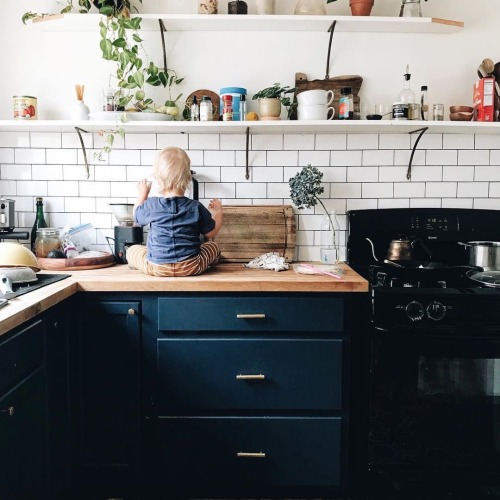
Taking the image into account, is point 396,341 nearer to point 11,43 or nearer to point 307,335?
point 307,335

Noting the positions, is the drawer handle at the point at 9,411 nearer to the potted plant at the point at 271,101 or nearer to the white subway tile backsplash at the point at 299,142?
the potted plant at the point at 271,101

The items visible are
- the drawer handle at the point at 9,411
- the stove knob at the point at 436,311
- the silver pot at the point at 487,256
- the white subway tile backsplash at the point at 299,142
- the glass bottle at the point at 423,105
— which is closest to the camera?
the drawer handle at the point at 9,411

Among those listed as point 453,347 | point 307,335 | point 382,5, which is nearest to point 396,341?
point 453,347

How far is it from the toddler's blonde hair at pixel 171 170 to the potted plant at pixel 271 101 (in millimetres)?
471

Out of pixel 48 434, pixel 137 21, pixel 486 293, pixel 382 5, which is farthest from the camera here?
pixel 382 5

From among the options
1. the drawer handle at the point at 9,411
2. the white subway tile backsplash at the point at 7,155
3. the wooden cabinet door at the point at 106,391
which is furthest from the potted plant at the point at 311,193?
the drawer handle at the point at 9,411

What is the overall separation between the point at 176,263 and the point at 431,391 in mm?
1080

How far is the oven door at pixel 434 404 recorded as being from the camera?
197 centimetres

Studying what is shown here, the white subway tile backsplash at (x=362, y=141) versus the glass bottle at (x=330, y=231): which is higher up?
the white subway tile backsplash at (x=362, y=141)

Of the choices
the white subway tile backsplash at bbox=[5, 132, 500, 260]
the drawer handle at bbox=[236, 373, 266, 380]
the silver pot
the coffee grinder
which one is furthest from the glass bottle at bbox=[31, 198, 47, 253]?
the silver pot

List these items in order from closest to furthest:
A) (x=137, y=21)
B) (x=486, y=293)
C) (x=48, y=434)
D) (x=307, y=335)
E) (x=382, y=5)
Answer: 1. (x=48, y=434)
2. (x=486, y=293)
3. (x=307, y=335)
4. (x=137, y=21)
5. (x=382, y=5)

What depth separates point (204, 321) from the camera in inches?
81.3

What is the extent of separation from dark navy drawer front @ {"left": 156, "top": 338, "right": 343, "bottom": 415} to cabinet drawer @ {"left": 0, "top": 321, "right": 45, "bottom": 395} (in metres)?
0.48

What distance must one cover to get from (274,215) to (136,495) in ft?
4.46
